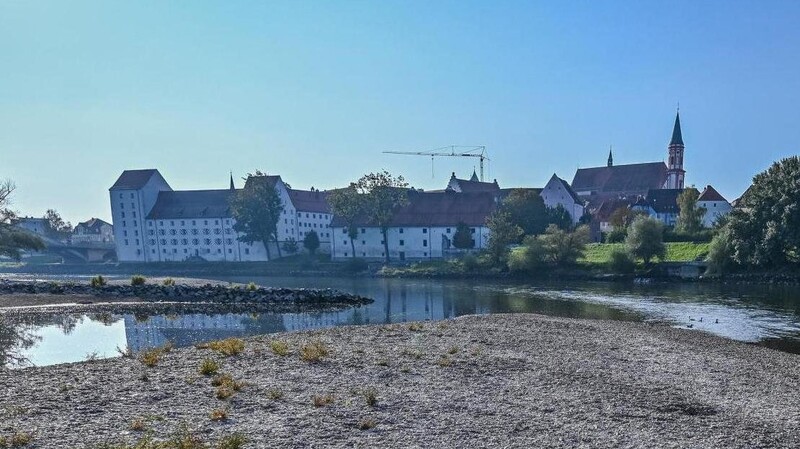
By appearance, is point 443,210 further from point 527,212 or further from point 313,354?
point 313,354

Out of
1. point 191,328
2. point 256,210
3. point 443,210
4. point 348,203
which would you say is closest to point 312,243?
point 256,210

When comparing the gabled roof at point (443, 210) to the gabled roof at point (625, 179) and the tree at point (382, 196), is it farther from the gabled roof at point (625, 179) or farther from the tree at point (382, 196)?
the gabled roof at point (625, 179)

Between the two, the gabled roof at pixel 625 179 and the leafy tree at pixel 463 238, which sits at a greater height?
the gabled roof at pixel 625 179

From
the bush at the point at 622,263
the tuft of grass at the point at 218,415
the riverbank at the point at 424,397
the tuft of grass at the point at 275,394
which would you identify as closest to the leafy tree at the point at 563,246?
the bush at the point at 622,263

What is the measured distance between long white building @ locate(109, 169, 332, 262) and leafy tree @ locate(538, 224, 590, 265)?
4336cm

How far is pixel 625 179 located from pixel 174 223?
96257mm

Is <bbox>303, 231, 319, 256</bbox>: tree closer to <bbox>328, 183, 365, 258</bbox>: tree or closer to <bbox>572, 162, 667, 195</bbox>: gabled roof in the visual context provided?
<bbox>328, 183, 365, 258</bbox>: tree

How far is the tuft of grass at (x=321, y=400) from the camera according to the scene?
35.0ft

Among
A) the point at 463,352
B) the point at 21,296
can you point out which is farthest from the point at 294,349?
the point at 21,296

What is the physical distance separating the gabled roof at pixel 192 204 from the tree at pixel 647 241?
65.6m

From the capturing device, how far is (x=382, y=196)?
75688 millimetres

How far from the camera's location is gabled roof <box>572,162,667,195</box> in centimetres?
11262

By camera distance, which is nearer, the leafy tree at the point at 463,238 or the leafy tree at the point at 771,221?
the leafy tree at the point at 771,221

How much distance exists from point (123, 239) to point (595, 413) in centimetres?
9850
